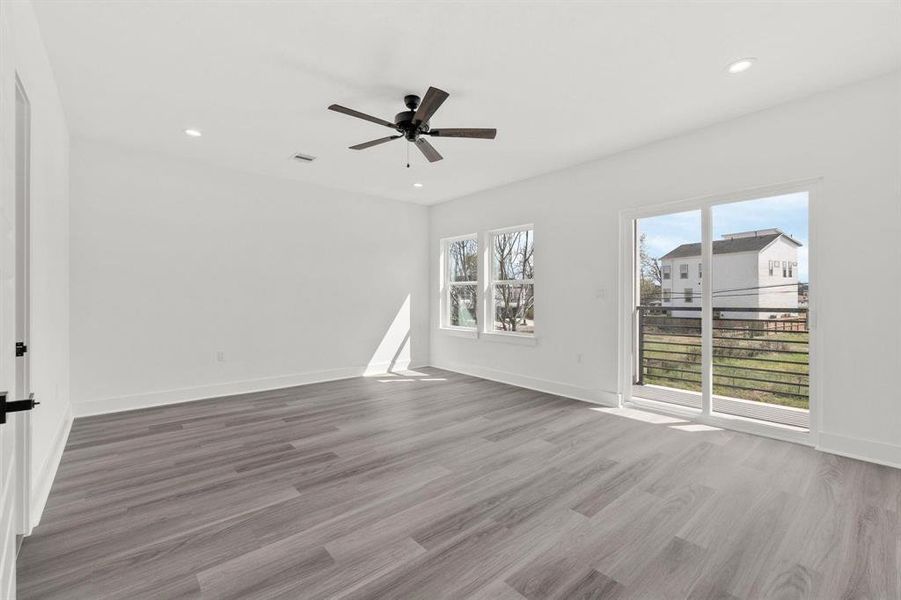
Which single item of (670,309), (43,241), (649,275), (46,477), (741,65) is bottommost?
(46,477)

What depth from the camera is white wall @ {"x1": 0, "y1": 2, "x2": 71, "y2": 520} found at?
3.58ft

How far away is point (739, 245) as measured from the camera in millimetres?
3709

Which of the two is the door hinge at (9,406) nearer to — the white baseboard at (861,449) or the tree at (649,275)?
the white baseboard at (861,449)

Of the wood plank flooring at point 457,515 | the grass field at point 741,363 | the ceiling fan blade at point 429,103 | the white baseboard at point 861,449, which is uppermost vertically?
the ceiling fan blade at point 429,103

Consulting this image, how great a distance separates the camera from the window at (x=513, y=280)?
5.59m

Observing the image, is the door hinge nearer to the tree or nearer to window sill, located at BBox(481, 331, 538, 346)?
the tree

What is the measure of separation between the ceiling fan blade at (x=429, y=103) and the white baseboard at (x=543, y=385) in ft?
11.0

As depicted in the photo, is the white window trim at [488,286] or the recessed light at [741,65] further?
the white window trim at [488,286]

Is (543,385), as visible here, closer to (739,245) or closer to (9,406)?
(739,245)

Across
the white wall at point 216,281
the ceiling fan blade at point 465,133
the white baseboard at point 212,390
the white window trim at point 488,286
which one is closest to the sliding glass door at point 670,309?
the white window trim at point 488,286

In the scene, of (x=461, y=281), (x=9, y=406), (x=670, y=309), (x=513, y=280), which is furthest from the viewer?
(x=461, y=281)

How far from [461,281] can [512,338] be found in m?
1.43

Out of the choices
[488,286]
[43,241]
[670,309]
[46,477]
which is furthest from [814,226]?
[46,477]

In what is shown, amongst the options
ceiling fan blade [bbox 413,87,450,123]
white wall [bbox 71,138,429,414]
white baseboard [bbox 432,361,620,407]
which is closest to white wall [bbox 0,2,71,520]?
white wall [bbox 71,138,429,414]
